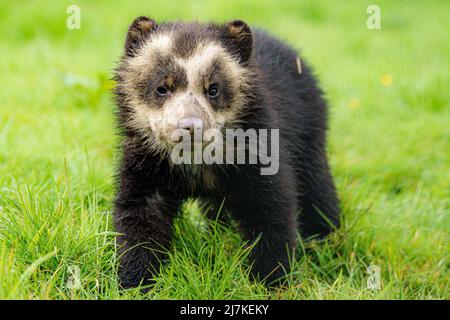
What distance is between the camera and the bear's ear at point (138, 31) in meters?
4.48

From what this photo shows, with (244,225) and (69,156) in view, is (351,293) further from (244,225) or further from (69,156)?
(69,156)

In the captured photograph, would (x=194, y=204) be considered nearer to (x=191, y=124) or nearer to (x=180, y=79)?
(x=180, y=79)

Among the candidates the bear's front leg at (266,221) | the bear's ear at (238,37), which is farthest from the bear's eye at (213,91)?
the bear's front leg at (266,221)

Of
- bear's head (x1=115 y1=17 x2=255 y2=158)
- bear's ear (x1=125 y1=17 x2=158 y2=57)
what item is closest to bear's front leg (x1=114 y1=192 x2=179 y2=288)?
bear's head (x1=115 y1=17 x2=255 y2=158)

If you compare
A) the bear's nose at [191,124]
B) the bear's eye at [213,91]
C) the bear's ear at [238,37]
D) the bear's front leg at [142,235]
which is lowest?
the bear's front leg at [142,235]

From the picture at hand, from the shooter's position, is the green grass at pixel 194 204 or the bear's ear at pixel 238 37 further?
the bear's ear at pixel 238 37

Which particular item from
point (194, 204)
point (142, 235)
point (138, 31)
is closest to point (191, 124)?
point (142, 235)

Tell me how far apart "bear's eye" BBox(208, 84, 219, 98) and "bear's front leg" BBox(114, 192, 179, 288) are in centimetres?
70

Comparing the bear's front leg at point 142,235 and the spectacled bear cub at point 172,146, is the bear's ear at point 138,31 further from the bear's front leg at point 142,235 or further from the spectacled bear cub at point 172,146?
the bear's front leg at point 142,235

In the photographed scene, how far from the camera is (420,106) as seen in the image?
7961mm

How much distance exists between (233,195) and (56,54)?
4919mm

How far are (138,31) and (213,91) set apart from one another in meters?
0.67
